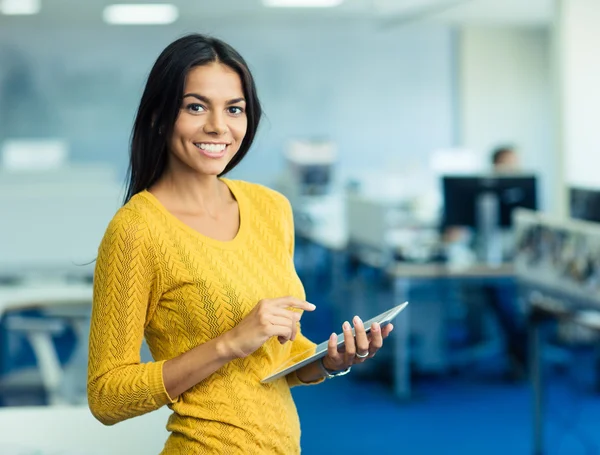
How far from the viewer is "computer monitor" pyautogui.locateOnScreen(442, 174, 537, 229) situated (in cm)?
590

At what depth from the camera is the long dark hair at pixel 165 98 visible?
133cm

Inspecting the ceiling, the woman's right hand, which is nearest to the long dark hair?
the woman's right hand

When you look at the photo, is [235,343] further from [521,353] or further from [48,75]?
[48,75]

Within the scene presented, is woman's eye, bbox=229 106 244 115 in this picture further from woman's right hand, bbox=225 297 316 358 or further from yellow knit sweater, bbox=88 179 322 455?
woman's right hand, bbox=225 297 316 358

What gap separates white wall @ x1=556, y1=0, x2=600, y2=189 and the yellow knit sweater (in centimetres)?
540

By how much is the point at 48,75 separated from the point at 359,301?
794cm

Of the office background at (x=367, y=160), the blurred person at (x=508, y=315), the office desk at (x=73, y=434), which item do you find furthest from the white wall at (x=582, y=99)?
the office desk at (x=73, y=434)

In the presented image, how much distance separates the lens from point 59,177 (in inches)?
292

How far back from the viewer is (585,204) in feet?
13.3

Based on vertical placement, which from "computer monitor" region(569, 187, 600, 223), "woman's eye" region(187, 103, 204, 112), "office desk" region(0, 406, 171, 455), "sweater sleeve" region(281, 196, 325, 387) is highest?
"woman's eye" region(187, 103, 204, 112)

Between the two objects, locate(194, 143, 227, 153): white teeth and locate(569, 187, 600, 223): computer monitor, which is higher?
locate(194, 143, 227, 153): white teeth

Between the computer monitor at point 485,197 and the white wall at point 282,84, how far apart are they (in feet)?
22.0

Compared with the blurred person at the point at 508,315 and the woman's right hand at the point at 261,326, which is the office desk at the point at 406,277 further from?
the woman's right hand at the point at 261,326

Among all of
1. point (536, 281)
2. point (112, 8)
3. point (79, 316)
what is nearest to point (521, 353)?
point (536, 281)
